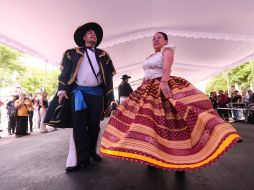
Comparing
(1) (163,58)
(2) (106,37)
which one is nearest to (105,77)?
(1) (163,58)

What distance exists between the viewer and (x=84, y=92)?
3559 mm

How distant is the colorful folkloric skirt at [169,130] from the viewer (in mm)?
2268

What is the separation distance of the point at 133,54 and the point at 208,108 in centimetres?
1282

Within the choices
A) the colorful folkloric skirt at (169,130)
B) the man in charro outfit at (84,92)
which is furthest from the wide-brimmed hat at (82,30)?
the colorful folkloric skirt at (169,130)

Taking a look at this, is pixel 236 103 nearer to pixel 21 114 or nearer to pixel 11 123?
pixel 21 114

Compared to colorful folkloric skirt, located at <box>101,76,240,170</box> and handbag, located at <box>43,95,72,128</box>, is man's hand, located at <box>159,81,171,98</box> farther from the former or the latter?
handbag, located at <box>43,95,72,128</box>

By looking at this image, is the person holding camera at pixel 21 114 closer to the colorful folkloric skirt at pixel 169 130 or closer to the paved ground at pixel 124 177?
the paved ground at pixel 124 177

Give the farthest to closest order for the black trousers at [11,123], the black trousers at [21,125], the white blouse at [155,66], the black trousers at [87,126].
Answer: the black trousers at [11,123] < the black trousers at [21,125] < the black trousers at [87,126] < the white blouse at [155,66]

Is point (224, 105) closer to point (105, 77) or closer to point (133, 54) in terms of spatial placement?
point (133, 54)

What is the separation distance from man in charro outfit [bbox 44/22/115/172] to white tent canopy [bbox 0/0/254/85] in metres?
3.78

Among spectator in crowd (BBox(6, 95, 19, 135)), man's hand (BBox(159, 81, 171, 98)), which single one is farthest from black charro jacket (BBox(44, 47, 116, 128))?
spectator in crowd (BBox(6, 95, 19, 135))

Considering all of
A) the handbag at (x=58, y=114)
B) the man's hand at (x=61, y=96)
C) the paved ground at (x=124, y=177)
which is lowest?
the paved ground at (x=124, y=177)

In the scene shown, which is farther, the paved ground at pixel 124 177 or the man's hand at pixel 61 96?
the man's hand at pixel 61 96

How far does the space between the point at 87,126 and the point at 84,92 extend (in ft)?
1.31
